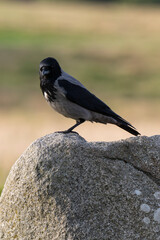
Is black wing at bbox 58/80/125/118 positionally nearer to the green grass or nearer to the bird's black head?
the bird's black head

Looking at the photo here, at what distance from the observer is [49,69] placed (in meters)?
7.33

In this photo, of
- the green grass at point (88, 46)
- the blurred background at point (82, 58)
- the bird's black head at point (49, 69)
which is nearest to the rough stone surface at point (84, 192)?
the bird's black head at point (49, 69)

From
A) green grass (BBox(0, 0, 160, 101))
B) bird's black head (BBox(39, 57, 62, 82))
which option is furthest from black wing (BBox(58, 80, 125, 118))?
green grass (BBox(0, 0, 160, 101))

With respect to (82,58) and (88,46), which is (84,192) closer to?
(82,58)

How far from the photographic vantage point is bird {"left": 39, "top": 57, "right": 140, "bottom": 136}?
7.34 meters

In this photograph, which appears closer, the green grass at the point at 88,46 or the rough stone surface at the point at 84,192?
the rough stone surface at the point at 84,192

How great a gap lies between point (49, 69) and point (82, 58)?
87.4 feet

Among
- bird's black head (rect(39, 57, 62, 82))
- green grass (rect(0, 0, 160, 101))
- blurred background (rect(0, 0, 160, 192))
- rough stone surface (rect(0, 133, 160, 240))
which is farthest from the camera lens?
green grass (rect(0, 0, 160, 101))

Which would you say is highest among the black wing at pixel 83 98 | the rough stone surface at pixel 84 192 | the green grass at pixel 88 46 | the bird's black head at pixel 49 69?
the green grass at pixel 88 46

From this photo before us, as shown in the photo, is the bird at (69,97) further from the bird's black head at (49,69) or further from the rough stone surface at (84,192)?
the rough stone surface at (84,192)

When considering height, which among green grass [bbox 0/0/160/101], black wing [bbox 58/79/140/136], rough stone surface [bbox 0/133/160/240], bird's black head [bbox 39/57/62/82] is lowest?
rough stone surface [bbox 0/133/160/240]

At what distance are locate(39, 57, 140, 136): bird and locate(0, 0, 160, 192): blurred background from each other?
4.35 meters

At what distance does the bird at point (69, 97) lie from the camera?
734 centimetres

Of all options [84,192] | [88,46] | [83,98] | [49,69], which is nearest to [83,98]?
[83,98]
